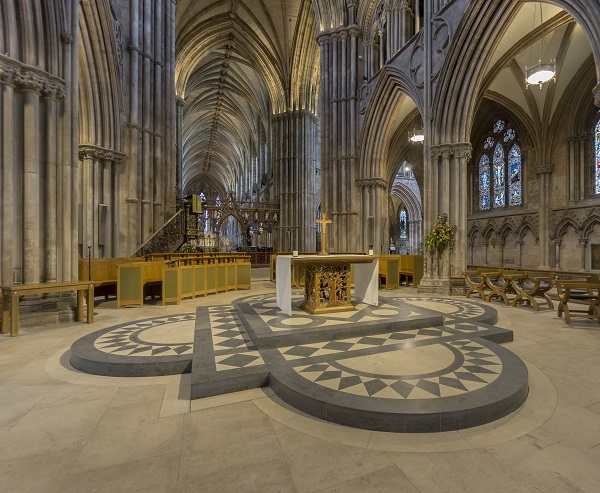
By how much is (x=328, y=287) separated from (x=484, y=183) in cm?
1781

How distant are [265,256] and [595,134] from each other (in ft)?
61.8

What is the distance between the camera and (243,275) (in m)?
10.8

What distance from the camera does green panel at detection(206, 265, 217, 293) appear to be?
9.37 meters

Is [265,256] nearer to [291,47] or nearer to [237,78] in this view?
[291,47]

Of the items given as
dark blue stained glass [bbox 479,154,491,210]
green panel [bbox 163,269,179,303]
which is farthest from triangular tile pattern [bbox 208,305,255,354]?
dark blue stained glass [bbox 479,154,491,210]

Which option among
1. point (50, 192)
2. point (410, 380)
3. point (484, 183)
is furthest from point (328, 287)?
point (484, 183)

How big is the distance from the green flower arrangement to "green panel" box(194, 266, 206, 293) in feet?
23.2

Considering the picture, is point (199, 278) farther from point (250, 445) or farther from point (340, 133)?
point (340, 133)

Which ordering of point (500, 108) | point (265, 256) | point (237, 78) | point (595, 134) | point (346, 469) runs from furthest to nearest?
point (237, 78) < point (265, 256) < point (500, 108) < point (595, 134) < point (346, 469)

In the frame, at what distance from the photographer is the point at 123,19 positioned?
493 inches

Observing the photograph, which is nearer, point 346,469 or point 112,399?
point 346,469

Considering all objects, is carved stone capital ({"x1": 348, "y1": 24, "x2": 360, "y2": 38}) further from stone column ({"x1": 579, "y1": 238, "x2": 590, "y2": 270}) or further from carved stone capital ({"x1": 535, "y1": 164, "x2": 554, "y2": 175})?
stone column ({"x1": 579, "y1": 238, "x2": 590, "y2": 270})

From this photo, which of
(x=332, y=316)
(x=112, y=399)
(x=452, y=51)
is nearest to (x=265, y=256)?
(x=452, y=51)

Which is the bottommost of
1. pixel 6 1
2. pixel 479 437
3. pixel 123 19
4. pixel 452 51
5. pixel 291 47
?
pixel 479 437
